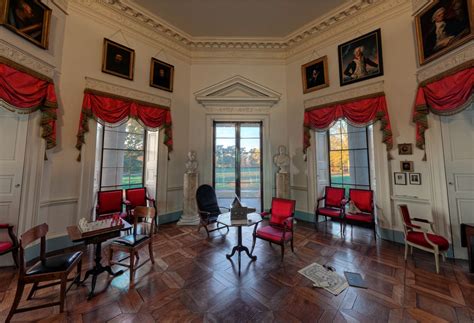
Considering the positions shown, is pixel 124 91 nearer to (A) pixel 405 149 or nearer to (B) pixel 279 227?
(B) pixel 279 227

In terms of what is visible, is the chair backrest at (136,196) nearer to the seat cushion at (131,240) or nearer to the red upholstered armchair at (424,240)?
the seat cushion at (131,240)

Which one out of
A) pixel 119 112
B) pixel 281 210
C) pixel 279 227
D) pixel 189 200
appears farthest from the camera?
pixel 189 200

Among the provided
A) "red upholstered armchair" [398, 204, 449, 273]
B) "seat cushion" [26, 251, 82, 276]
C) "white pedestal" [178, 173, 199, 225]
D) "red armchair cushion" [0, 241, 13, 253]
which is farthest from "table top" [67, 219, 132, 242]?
"red upholstered armchair" [398, 204, 449, 273]

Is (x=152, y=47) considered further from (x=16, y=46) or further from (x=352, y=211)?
(x=352, y=211)

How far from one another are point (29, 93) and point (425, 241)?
671 cm

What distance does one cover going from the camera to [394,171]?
392 cm

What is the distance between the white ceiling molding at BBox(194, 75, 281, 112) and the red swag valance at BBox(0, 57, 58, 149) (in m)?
3.22

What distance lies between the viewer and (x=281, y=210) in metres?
3.62

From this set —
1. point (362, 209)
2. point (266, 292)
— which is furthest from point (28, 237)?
point (362, 209)

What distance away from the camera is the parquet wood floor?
6.50 ft

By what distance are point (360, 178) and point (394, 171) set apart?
100 centimetres

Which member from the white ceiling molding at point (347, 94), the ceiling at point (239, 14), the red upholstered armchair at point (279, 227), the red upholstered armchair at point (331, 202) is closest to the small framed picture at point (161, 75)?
the ceiling at point (239, 14)

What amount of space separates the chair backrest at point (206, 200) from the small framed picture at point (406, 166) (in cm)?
408

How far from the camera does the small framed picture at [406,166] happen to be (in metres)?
3.67
